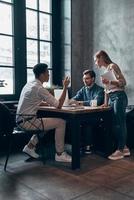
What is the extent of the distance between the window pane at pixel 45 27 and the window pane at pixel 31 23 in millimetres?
163

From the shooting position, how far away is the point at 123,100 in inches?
138

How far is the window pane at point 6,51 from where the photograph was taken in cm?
408

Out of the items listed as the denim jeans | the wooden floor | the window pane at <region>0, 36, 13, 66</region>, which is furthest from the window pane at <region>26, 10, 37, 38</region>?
the wooden floor

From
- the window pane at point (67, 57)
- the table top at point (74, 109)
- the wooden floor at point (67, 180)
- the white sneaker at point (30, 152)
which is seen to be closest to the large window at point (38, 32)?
the window pane at point (67, 57)

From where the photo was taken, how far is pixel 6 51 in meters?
4.14

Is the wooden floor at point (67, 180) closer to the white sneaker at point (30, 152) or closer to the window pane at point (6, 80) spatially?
the white sneaker at point (30, 152)

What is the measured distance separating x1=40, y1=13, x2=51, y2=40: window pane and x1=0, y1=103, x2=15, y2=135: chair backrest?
2.02m

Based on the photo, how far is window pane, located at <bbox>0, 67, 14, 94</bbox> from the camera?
4090 millimetres

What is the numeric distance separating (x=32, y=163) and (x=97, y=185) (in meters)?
1.01

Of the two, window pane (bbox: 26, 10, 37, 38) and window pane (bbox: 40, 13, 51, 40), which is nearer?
window pane (bbox: 26, 10, 37, 38)

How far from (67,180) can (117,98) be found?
129 cm


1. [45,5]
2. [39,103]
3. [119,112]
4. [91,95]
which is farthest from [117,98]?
[45,5]

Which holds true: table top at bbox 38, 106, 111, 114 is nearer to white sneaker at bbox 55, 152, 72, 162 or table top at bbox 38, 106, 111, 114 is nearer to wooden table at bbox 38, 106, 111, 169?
wooden table at bbox 38, 106, 111, 169

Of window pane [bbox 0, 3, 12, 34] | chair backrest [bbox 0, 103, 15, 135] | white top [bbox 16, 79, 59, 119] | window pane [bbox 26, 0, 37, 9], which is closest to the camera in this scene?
chair backrest [bbox 0, 103, 15, 135]
